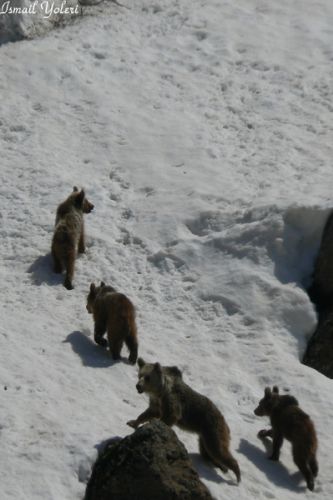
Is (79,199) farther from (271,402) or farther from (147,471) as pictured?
(147,471)

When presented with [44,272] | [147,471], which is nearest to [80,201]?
[44,272]

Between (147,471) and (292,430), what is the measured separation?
2836 mm

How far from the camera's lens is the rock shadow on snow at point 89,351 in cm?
1352

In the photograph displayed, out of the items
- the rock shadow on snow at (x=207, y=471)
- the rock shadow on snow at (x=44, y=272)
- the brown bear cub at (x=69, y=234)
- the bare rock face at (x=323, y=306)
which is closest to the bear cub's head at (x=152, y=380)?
the rock shadow on snow at (x=207, y=471)

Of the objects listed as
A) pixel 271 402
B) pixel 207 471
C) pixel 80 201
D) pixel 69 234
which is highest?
pixel 80 201

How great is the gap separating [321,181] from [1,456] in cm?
1006

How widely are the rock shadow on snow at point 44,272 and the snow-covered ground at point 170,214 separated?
4 centimetres

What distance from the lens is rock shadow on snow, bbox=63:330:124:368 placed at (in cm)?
1352

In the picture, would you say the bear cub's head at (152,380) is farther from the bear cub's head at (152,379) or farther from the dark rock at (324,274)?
the dark rock at (324,274)

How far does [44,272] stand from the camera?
51.7 ft

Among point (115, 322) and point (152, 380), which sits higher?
point (152, 380)

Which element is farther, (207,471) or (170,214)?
(170,214)

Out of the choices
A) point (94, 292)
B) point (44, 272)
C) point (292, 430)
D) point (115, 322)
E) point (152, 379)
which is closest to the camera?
point (152, 379)

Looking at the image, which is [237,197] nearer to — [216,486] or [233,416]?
[233,416]
